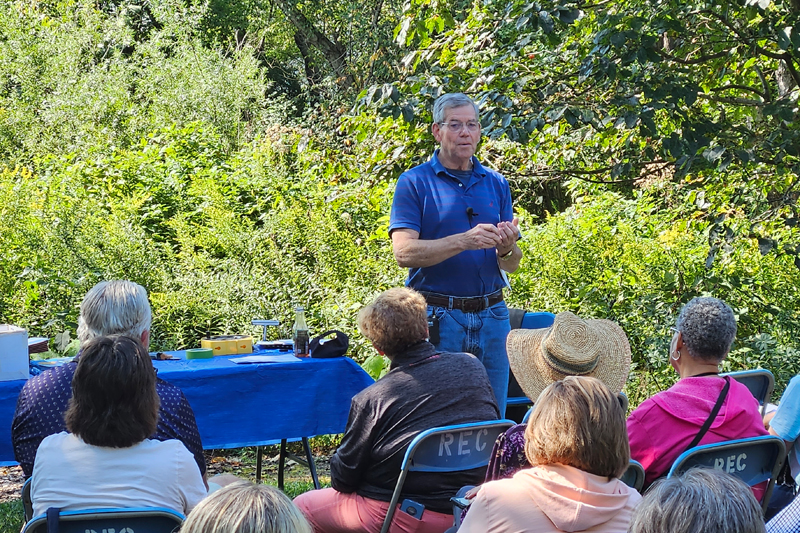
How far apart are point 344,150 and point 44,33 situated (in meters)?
7.37

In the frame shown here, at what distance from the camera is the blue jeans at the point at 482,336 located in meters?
3.84

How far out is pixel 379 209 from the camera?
27.1ft

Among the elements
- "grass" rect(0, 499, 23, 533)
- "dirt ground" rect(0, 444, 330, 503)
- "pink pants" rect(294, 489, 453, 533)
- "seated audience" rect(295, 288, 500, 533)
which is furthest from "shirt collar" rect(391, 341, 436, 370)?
"grass" rect(0, 499, 23, 533)

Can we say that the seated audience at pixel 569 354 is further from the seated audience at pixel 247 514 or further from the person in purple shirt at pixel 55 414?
the seated audience at pixel 247 514

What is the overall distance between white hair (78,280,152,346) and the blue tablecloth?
2.50ft

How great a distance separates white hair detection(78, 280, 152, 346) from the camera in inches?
122

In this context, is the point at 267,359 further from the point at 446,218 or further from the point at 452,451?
the point at 452,451

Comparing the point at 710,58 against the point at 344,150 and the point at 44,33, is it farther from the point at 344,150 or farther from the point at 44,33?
the point at 44,33

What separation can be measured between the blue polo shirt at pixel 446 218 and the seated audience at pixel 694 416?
3.89 ft

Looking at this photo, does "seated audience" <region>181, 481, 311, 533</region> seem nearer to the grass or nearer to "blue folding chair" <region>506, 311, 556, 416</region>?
"blue folding chair" <region>506, 311, 556, 416</region>

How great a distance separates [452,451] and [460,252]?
1182mm

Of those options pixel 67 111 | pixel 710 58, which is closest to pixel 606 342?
pixel 710 58

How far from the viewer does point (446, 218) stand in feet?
12.9

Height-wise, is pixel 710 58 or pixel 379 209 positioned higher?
pixel 710 58
